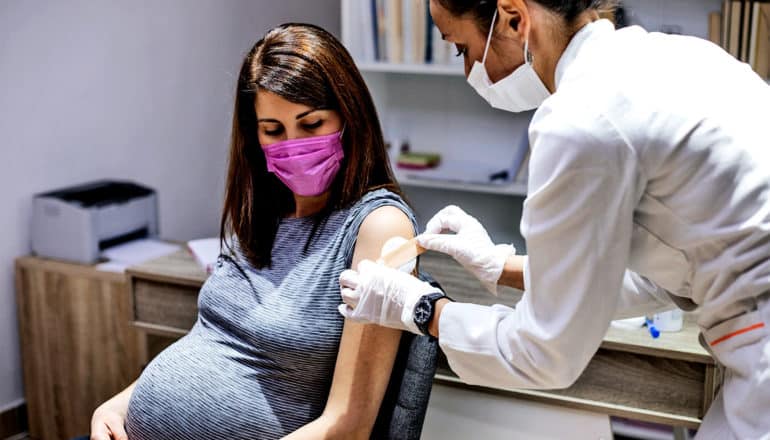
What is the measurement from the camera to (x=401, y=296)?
122 centimetres

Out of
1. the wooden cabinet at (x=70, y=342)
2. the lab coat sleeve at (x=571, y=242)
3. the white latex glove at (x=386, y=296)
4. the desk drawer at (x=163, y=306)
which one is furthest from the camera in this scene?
the wooden cabinet at (x=70, y=342)

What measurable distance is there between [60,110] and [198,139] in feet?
2.25

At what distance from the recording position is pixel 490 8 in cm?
113

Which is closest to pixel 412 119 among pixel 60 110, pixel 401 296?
pixel 60 110

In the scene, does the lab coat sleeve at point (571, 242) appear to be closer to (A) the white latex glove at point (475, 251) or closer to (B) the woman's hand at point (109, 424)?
(A) the white latex glove at point (475, 251)

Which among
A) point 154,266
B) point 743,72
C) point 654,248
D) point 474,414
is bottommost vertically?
point 474,414

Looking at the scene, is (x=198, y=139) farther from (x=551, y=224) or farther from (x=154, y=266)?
(x=551, y=224)

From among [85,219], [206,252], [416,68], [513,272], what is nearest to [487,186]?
[416,68]

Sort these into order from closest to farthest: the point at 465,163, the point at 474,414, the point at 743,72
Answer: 1. the point at 743,72
2. the point at 474,414
3. the point at 465,163

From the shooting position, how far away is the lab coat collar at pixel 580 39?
1125mm

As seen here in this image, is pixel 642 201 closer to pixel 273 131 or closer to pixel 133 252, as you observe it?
pixel 273 131

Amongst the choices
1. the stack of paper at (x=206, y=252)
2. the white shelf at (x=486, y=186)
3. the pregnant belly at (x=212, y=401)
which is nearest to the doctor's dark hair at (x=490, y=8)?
the pregnant belly at (x=212, y=401)

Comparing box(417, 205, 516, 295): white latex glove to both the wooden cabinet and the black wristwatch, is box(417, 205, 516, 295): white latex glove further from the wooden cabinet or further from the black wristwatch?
the wooden cabinet

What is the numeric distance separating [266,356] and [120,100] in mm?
1829
